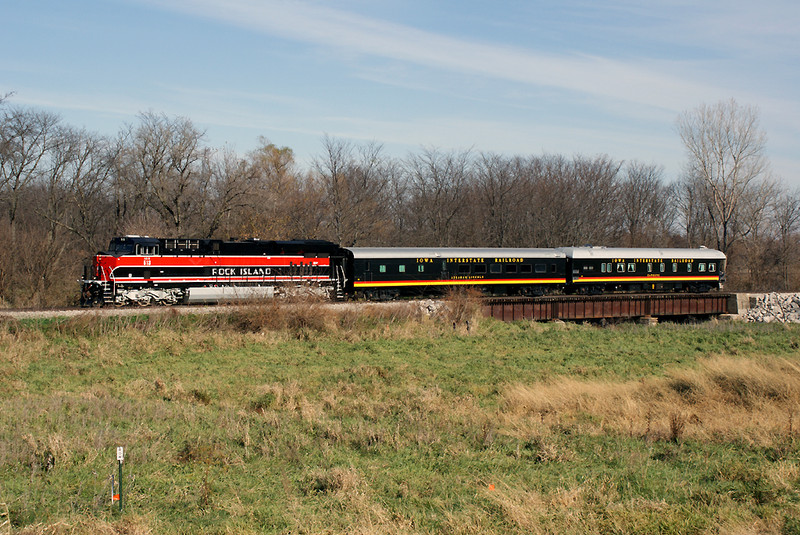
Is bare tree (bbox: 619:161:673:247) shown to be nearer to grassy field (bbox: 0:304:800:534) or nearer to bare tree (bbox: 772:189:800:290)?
bare tree (bbox: 772:189:800:290)

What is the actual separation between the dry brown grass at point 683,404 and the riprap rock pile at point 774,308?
1088 inches

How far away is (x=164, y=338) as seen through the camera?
25984 millimetres

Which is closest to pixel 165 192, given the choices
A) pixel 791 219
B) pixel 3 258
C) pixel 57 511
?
pixel 3 258

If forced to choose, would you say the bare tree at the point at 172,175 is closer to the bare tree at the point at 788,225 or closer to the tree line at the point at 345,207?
the tree line at the point at 345,207

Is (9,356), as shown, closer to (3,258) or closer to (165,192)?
(3,258)

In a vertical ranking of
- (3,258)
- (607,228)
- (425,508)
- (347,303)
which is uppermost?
(607,228)

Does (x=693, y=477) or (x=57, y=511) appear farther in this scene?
(x=693, y=477)

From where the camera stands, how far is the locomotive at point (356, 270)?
3131cm

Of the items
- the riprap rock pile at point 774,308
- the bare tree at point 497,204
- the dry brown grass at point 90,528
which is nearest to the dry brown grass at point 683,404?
the dry brown grass at point 90,528

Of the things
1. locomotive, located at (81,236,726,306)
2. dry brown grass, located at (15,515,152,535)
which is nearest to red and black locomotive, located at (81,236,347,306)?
locomotive, located at (81,236,726,306)

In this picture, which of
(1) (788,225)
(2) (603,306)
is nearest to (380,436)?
(2) (603,306)

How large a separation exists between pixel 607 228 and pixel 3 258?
60940 millimetres

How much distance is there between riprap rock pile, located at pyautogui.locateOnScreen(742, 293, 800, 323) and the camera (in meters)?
46.1

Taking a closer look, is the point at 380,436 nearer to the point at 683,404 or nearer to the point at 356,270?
the point at 683,404
